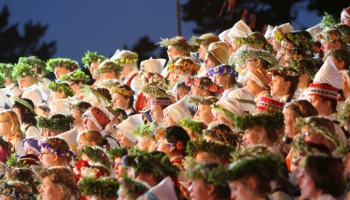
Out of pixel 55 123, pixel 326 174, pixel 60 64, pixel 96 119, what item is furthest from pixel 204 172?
pixel 60 64

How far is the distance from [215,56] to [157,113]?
1313 millimetres

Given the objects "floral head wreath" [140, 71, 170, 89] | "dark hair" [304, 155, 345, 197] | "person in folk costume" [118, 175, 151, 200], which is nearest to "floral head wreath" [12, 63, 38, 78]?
"floral head wreath" [140, 71, 170, 89]

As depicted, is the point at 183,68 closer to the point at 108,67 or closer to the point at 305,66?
the point at 108,67

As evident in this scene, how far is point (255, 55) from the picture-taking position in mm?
8758

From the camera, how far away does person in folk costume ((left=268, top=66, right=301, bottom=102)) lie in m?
7.61

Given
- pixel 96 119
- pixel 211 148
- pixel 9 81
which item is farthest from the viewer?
pixel 9 81

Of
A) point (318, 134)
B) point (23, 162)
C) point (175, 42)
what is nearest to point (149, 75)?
point (175, 42)

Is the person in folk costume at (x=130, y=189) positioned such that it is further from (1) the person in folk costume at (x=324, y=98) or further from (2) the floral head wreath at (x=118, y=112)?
(2) the floral head wreath at (x=118, y=112)

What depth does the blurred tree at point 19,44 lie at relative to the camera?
18.3 meters

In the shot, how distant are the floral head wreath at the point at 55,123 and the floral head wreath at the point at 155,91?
3.05 ft

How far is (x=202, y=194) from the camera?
5.21 meters

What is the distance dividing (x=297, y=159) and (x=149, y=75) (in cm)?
518

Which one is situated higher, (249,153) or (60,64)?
(60,64)

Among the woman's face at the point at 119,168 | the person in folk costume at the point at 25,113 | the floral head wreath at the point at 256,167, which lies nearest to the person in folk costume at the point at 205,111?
the woman's face at the point at 119,168
